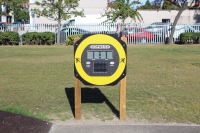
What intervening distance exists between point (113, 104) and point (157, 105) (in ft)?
3.16

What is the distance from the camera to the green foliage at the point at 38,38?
22.0 m

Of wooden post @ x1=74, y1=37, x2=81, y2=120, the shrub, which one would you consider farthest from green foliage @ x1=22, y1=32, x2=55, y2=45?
wooden post @ x1=74, y1=37, x2=81, y2=120

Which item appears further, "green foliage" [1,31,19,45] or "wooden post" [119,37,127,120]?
"green foliage" [1,31,19,45]

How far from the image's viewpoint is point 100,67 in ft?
15.3

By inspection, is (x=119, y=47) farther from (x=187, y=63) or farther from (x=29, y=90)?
(x=187, y=63)

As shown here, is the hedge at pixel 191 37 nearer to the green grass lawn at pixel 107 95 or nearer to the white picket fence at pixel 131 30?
the white picket fence at pixel 131 30

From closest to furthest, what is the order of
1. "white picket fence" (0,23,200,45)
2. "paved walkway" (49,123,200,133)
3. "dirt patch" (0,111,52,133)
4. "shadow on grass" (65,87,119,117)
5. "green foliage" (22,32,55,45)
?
1. "dirt patch" (0,111,52,133)
2. "paved walkway" (49,123,200,133)
3. "shadow on grass" (65,87,119,117)
4. "green foliage" (22,32,55,45)
5. "white picket fence" (0,23,200,45)

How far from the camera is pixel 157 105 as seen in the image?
5840 millimetres

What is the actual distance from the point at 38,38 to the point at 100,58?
18371mm

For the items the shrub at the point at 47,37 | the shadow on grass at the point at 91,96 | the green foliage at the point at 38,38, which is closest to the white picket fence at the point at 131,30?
the green foliage at the point at 38,38

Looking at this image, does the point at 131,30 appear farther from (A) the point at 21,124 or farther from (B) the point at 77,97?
(A) the point at 21,124

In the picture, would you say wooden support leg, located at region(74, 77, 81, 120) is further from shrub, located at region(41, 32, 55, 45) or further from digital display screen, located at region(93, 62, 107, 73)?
shrub, located at region(41, 32, 55, 45)

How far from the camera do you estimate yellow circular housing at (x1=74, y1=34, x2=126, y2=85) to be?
4625mm

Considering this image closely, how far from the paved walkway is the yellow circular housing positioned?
0.77 m
